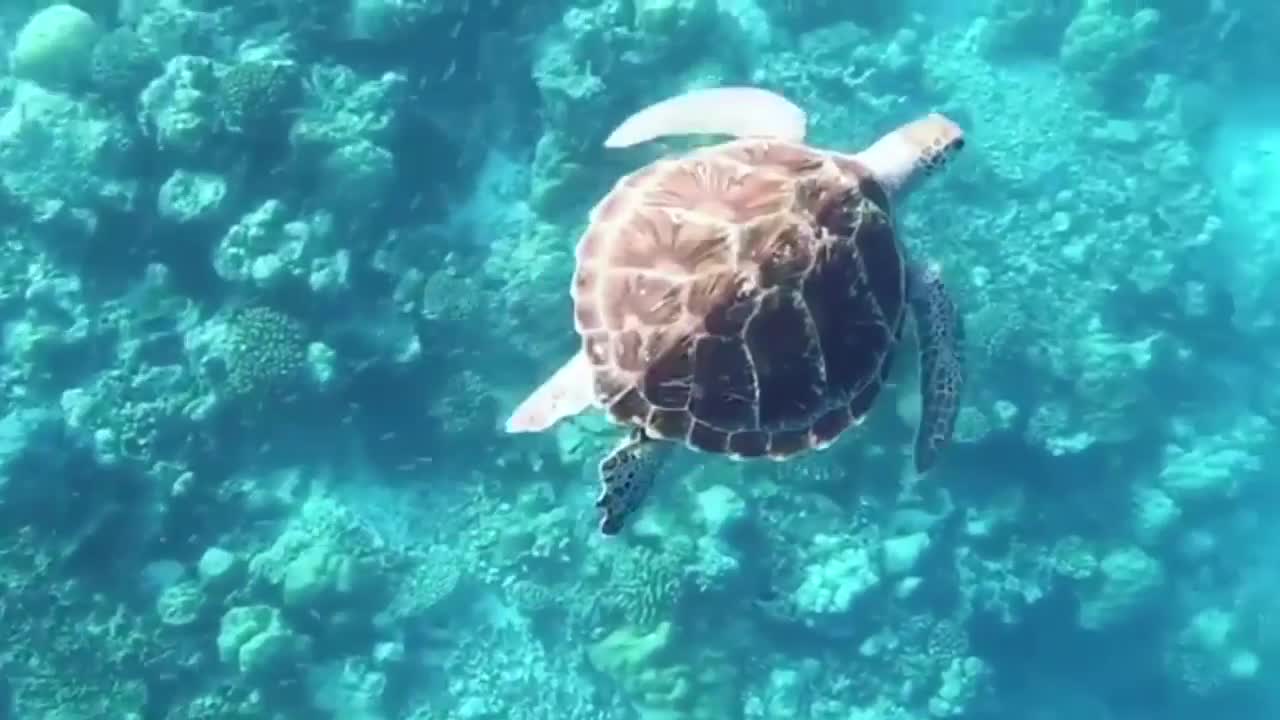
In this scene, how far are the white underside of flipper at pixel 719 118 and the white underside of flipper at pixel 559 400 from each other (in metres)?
1.19

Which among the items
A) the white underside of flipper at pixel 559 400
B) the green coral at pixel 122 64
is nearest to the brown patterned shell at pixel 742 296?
the white underside of flipper at pixel 559 400

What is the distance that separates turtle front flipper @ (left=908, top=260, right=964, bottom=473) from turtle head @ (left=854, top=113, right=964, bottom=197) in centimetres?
40

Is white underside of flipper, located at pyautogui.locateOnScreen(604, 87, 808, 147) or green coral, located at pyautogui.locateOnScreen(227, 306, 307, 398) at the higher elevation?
white underside of flipper, located at pyautogui.locateOnScreen(604, 87, 808, 147)

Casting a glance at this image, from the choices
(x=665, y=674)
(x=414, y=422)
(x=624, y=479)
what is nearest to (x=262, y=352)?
(x=414, y=422)

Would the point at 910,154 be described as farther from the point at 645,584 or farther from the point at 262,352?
the point at 262,352

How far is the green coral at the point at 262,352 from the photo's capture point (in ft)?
21.8

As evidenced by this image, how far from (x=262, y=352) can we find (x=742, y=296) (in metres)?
3.79

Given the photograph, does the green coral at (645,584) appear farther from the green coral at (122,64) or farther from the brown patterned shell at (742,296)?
the green coral at (122,64)

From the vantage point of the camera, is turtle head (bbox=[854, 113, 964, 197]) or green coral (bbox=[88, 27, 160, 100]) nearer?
turtle head (bbox=[854, 113, 964, 197])

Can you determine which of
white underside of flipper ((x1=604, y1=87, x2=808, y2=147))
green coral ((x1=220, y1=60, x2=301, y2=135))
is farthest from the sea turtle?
green coral ((x1=220, y1=60, x2=301, y2=135))

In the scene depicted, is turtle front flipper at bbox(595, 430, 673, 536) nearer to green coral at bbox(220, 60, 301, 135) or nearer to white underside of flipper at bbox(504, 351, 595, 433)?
white underside of flipper at bbox(504, 351, 595, 433)

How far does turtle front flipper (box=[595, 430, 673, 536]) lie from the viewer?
13.9 ft

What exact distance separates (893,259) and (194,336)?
4.40m

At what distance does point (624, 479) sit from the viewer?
426cm
